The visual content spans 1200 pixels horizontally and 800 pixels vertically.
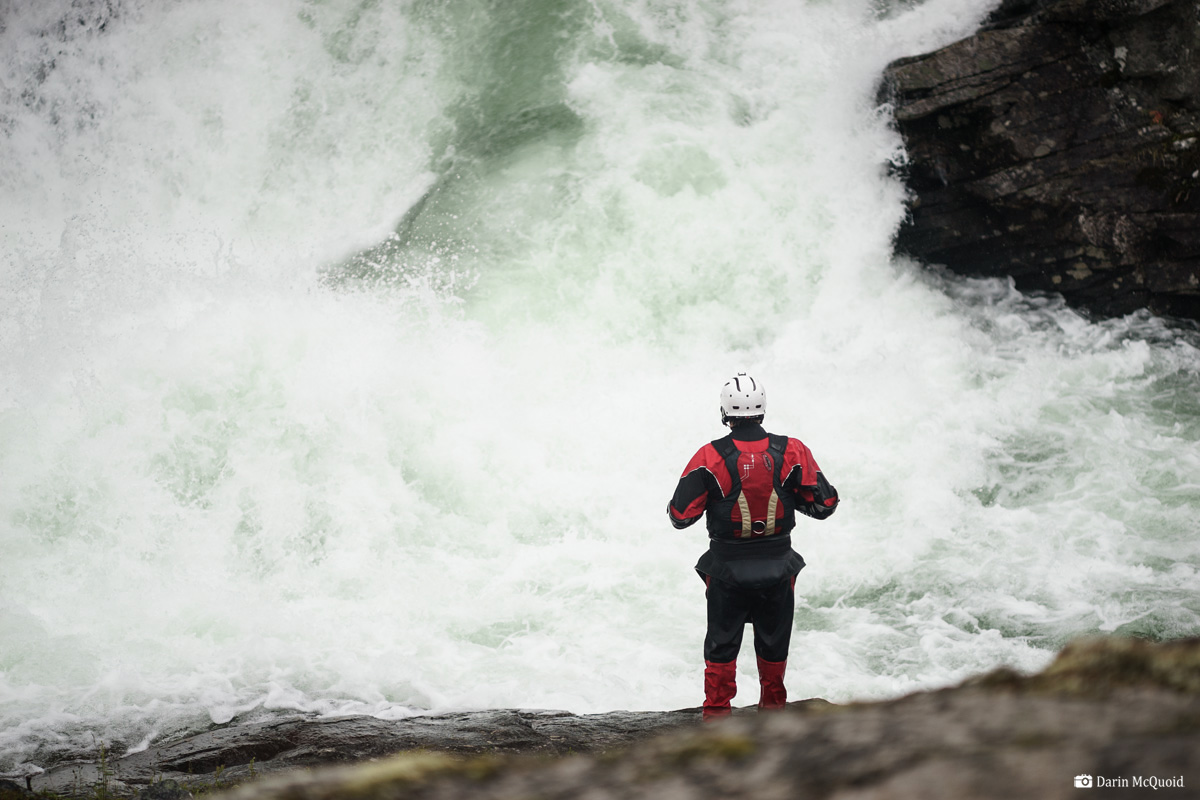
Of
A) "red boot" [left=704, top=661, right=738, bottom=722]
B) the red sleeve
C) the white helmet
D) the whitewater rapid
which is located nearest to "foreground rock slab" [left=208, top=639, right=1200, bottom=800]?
the red sleeve

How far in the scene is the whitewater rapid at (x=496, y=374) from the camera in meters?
6.80

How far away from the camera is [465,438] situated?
9000 millimetres

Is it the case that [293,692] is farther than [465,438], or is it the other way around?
[465,438]

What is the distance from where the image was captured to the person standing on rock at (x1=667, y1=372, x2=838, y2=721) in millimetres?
4602

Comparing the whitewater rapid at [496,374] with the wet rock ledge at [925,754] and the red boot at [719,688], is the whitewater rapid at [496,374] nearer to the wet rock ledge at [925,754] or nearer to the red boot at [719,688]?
the red boot at [719,688]

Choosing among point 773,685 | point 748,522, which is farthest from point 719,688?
point 748,522

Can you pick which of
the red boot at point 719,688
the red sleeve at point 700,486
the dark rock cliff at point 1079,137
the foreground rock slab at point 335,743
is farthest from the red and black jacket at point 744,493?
the dark rock cliff at point 1079,137

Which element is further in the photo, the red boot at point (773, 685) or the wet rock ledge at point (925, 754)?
the red boot at point (773, 685)

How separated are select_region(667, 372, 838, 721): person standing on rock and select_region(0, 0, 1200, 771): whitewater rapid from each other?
5.30 feet

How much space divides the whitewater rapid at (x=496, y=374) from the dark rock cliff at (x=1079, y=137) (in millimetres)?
594

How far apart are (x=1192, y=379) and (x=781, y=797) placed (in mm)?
10462

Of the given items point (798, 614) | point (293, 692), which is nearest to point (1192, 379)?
point (798, 614)

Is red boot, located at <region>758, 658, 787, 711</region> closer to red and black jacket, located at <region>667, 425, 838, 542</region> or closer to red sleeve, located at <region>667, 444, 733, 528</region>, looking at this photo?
red and black jacket, located at <region>667, 425, 838, 542</region>

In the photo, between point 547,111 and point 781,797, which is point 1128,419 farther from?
point 781,797
